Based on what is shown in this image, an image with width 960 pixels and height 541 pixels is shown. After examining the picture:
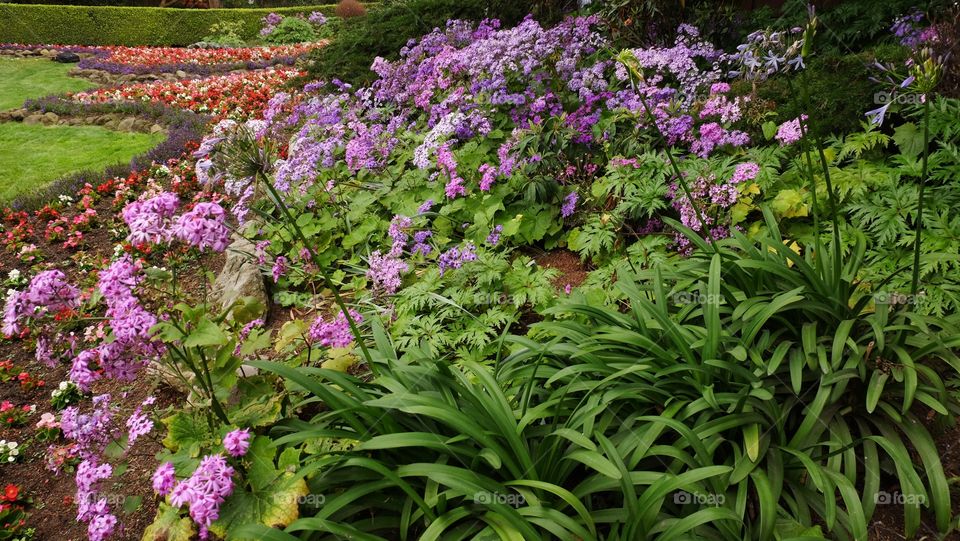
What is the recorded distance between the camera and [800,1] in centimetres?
457

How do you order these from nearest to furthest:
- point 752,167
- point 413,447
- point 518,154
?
point 413,447, point 752,167, point 518,154

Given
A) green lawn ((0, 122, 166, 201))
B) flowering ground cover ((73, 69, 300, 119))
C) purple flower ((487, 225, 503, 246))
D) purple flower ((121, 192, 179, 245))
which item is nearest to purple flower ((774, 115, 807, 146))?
purple flower ((487, 225, 503, 246))

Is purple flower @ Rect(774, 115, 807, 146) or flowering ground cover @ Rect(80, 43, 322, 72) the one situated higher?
purple flower @ Rect(774, 115, 807, 146)

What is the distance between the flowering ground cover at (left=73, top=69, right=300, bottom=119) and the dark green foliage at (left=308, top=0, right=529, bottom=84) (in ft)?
6.78

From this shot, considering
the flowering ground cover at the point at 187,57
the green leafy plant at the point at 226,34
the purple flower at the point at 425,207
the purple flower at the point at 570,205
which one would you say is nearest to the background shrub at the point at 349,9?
the flowering ground cover at the point at 187,57

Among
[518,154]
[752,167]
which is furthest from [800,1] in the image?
[518,154]

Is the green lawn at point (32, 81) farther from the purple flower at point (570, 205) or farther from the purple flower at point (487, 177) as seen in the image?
the purple flower at point (570, 205)

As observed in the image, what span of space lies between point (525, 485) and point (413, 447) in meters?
0.45

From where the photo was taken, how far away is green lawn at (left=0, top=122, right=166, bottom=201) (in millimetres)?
7594

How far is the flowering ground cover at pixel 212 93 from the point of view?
964cm

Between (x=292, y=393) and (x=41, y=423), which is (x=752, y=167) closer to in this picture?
(x=292, y=393)

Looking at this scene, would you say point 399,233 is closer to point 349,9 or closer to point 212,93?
point 212,93

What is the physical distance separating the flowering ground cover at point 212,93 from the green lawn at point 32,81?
3.70ft

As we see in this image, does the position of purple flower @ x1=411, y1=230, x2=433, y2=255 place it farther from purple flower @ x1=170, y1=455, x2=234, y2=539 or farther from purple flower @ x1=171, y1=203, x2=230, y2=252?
purple flower @ x1=170, y1=455, x2=234, y2=539
